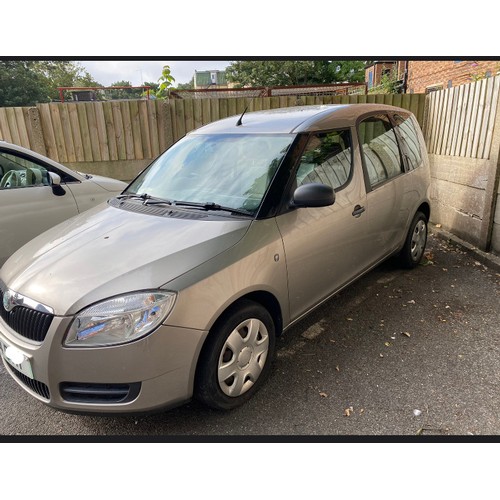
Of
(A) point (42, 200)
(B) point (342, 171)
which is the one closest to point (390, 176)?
(B) point (342, 171)

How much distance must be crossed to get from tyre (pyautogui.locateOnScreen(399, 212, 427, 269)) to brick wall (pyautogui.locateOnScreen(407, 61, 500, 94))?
224cm

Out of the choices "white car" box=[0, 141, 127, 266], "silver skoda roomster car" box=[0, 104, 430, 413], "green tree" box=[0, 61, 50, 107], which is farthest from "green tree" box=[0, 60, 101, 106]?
"silver skoda roomster car" box=[0, 104, 430, 413]

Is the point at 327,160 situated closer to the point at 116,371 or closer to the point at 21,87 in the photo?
the point at 116,371

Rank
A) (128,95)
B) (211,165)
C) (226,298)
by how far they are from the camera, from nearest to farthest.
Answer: (226,298) → (211,165) → (128,95)

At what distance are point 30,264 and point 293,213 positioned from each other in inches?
66.9

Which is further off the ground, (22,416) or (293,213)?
(293,213)

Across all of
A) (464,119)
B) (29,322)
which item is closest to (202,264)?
(29,322)

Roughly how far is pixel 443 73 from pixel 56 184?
7.86 m

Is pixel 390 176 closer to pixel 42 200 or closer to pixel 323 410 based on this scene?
pixel 323 410

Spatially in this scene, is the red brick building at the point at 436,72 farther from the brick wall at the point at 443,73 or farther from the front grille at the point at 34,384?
the front grille at the point at 34,384

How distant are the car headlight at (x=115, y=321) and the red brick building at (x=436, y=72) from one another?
152 inches

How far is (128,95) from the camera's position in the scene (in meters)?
8.66

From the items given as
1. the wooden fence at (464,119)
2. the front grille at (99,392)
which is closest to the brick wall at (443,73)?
the wooden fence at (464,119)

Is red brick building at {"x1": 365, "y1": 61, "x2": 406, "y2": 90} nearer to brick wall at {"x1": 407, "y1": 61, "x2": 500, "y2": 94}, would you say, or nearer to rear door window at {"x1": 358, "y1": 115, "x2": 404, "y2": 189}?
brick wall at {"x1": 407, "y1": 61, "x2": 500, "y2": 94}
